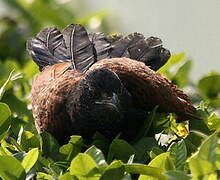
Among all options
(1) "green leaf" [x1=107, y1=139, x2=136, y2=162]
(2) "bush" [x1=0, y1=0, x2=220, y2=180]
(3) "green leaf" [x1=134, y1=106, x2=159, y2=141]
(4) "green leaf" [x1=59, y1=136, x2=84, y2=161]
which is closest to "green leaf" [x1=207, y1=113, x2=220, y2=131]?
(2) "bush" [x1=0, y1=0, x2=220, y2=180]

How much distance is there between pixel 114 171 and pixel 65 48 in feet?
5.06

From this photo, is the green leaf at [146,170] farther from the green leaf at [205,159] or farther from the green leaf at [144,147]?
the green leaf at [144,147]

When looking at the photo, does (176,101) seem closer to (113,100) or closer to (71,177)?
(113,100)

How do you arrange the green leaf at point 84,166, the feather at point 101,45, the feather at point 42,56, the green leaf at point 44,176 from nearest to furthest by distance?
the green leaf at point 84,166 → the green leaf at point 44,176 → the feather at point 101,45 → the feather at point 42,56

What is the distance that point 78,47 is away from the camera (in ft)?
11.9

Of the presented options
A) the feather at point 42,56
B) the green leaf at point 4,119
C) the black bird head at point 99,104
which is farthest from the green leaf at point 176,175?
the feather at point 42,56

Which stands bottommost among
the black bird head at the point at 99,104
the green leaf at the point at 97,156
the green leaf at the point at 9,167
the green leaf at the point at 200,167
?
the black bird head at the point at 99,104

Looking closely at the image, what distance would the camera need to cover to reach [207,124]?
9.28ft

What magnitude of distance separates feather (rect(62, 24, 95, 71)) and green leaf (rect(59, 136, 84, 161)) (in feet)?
2.78

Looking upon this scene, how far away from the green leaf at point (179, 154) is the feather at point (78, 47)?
3.92ft

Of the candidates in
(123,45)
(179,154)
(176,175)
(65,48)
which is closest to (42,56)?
(65,48)

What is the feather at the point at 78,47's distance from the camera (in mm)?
3514

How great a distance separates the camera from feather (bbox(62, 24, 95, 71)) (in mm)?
3514

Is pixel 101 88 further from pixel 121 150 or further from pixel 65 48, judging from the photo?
pixel 121 150
